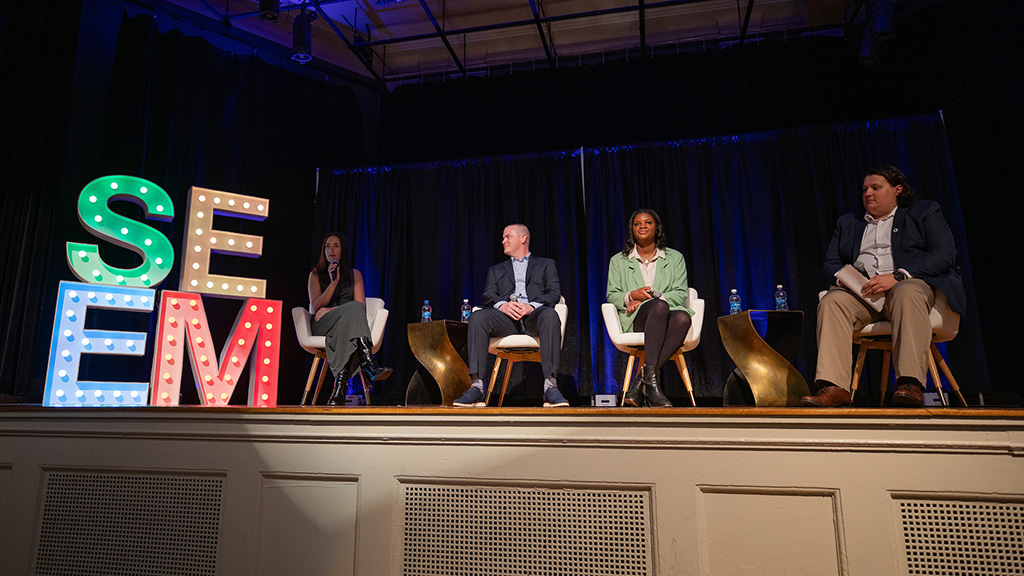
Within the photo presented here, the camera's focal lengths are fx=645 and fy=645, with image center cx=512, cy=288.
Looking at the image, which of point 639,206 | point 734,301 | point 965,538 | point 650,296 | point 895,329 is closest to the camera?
point 965,538

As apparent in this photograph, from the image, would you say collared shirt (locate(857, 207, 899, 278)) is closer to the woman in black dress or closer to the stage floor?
the stage floor

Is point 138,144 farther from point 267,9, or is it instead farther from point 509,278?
point 509,278

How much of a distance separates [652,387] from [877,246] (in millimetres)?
1352

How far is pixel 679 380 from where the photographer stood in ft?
Answer: 17.5

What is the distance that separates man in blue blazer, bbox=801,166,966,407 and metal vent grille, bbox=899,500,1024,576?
92cm

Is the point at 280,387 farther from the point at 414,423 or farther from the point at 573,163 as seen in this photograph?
the point at 414,423

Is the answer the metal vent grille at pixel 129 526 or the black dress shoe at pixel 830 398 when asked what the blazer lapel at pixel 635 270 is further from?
the metal vent grille at pixel 129 526

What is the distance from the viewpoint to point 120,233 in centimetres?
395

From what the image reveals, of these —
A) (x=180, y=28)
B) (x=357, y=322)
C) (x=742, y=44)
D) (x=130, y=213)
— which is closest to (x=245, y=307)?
(x=357, y=322)

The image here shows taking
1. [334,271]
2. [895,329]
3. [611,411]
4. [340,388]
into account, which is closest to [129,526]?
[611,411]

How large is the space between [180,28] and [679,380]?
5347 millimetres

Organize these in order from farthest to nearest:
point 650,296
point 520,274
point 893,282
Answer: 1. point 520,274
2. point 650,296
3. point 893,282

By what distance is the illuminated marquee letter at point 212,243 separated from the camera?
4043 millimetres

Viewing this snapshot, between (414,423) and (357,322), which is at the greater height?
(357,322)
